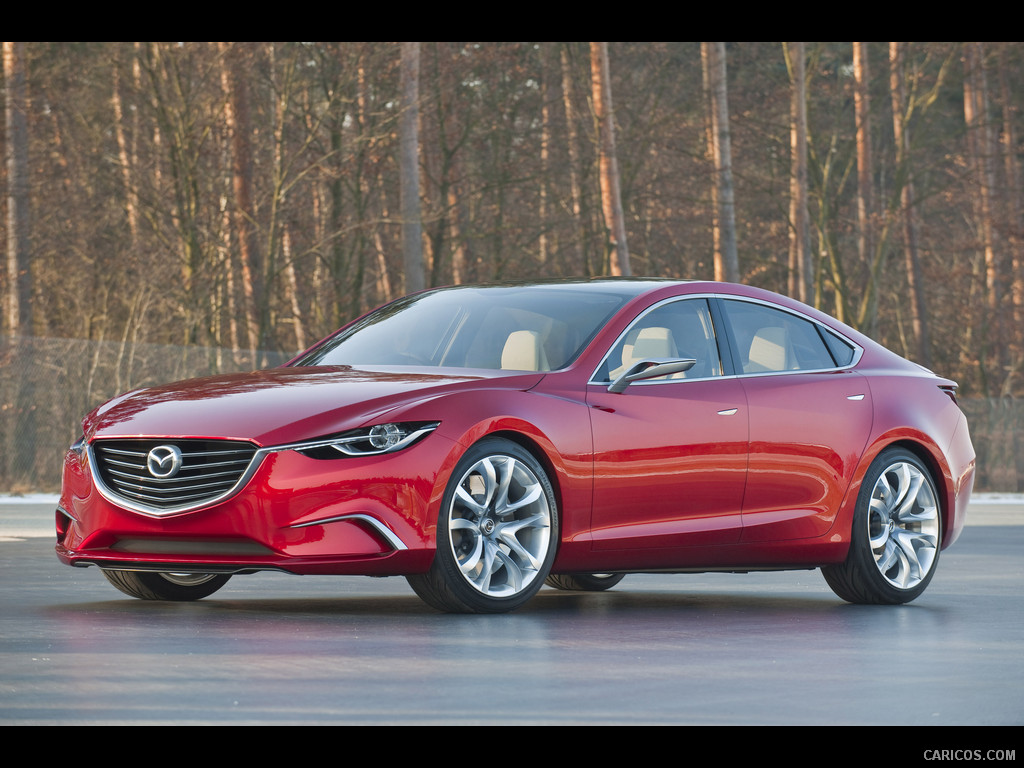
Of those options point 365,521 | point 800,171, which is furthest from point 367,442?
point 800,171

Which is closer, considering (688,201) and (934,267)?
(688,201)

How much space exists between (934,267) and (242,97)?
20.8 metres

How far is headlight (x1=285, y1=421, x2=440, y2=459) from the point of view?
828 centimetres

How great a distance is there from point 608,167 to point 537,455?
26.1m

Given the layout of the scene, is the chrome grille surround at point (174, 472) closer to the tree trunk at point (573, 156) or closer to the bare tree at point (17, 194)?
the bare tree at point (17, 194)

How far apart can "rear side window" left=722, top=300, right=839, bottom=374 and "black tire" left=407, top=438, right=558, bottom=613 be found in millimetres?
1734

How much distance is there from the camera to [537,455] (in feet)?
29.1

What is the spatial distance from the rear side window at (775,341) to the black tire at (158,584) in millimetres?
3098

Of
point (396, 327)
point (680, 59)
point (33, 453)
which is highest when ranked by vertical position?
point (680, 59)

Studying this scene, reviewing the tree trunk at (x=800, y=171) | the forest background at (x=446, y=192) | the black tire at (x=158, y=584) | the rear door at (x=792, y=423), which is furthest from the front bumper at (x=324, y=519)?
the tree trunk at (x=800, y=171)

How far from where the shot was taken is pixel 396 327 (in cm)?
1012

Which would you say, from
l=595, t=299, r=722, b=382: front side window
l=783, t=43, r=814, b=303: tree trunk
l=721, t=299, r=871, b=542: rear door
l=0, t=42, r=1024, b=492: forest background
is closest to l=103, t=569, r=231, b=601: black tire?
l=595, t=299, r=722, b=382: front side window
